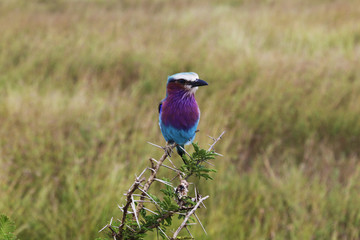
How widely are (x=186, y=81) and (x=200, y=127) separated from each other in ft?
9.38

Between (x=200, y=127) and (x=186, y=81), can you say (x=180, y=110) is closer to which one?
(x=186, y=81)

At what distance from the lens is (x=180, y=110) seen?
3.03ft

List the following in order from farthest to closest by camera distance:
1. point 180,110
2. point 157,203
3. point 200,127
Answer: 1. point 200,127
2. point 180,110
3. point 157,203

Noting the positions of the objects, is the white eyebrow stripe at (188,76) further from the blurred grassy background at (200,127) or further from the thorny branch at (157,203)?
the blurred grassy background at (200,127)

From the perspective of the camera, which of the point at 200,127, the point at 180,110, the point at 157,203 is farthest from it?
the point at 200,127

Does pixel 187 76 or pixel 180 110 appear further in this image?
pixel 180 110

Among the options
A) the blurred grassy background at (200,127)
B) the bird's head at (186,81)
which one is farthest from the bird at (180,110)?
the blurred grassy background at (200,127)

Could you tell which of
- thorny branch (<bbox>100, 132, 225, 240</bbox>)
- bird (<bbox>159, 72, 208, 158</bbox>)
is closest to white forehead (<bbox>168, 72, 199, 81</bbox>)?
bird (<bbox>159, 72, 208, 158</bbox>)

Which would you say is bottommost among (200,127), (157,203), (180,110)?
(200,127)

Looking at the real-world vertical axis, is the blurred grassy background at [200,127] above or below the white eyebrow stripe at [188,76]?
below

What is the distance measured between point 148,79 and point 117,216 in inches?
108

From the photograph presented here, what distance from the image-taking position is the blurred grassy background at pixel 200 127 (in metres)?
2.79

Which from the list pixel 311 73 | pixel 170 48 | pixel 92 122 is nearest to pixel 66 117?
pixel 92 122

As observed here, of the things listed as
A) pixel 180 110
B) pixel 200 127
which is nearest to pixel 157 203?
pixel 180 110
